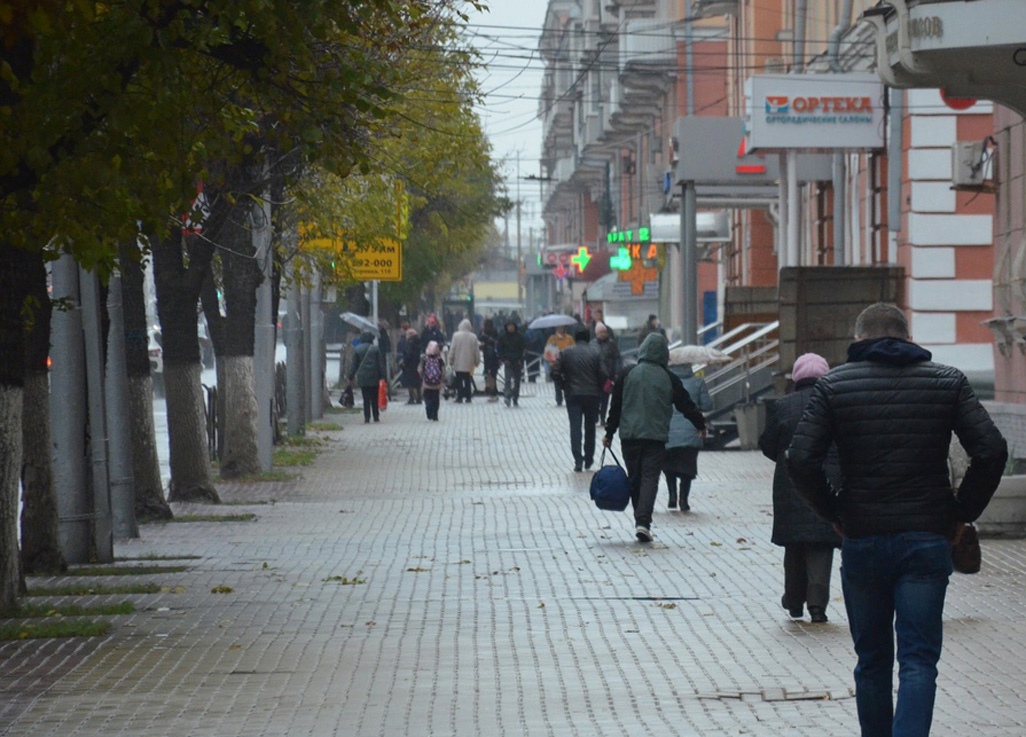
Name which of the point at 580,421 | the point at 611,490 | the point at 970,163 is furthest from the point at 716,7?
the point at 611,490

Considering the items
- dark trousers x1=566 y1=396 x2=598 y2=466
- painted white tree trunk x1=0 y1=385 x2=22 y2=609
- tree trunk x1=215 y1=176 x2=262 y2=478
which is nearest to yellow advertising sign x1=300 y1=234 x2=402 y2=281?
tree trunk x1=215 y1=176 x2=262 y2=478

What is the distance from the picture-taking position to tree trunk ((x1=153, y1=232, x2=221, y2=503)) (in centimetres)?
1850

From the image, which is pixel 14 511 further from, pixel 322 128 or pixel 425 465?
pixel 425 465

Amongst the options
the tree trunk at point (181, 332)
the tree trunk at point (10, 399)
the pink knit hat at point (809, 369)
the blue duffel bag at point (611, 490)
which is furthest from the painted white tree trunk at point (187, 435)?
the pink knit hat at point (809, 369)

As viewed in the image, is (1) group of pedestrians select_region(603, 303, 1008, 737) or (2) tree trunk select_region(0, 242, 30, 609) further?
(2) tree trunk select_region(0, 242, 30, 609)

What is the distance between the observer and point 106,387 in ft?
50.6

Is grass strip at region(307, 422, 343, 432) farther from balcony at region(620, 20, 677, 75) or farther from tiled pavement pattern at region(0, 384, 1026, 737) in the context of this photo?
balcony at region(620, 20, 677, 75)

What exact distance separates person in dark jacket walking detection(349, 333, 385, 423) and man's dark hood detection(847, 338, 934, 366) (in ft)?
89.5

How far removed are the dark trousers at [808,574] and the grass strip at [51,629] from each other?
12.3 ft

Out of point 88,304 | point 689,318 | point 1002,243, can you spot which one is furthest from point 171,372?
point 689,318

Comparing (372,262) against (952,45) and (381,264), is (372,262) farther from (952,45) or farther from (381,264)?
(952,45)

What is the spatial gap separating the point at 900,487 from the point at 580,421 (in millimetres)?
16898

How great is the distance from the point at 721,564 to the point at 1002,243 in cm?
839

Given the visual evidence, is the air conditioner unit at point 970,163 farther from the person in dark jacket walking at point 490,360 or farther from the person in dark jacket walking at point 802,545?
the person in dark jacket walking at point 490,360
